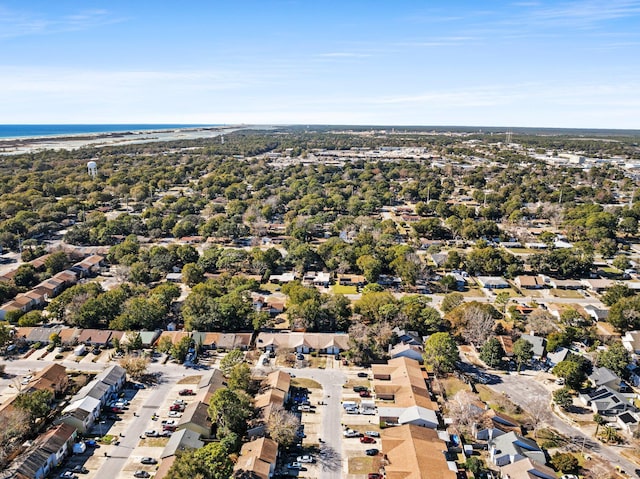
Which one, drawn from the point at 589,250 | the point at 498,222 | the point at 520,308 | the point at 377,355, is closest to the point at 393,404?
the point at 377,355

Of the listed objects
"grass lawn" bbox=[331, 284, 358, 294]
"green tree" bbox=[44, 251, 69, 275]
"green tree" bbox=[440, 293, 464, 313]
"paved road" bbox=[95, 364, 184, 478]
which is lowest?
"paved road" bbox=[95, 364, 184, 478]

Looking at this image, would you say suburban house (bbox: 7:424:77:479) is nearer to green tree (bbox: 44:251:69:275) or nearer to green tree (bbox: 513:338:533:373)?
green tree (bbox: 44:251:69:275)

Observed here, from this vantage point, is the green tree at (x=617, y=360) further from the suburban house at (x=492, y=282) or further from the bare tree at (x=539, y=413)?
the suburban house at (x=492, y=282)

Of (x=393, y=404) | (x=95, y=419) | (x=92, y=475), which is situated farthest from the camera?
(x=393, y=404)

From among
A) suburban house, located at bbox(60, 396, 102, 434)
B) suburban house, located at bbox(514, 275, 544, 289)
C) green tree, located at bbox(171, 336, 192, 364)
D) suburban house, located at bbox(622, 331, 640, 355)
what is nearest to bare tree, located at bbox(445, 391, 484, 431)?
suburban house, located at bbox(622, 331, 640, 355)

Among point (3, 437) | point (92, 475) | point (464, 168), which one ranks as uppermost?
point (464, 168)

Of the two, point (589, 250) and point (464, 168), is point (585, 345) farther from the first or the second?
point (464, 168)
